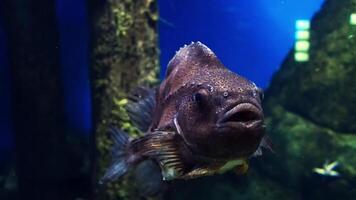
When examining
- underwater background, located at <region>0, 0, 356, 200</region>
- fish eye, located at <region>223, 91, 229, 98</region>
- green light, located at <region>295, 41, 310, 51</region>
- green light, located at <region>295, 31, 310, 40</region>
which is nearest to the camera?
fish eye, located at <region>223, 91, 229, 98</region>

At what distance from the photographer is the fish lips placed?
6.29ft

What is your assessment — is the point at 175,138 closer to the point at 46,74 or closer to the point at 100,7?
the point at 100,7

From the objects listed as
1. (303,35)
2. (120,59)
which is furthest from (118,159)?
(303,35)

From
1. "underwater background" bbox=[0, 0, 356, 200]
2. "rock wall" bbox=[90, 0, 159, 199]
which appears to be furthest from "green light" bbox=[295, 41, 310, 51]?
"rock wall" bbox=[90, 0, 159, 199]

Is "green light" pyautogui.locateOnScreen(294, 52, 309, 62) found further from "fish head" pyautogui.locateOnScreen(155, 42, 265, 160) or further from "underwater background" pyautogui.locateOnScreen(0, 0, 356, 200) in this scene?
"fish head" pyautogui.locateOnScreen(155, 42, 265, 160)

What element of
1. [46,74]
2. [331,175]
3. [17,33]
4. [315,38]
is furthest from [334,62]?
[17,33]

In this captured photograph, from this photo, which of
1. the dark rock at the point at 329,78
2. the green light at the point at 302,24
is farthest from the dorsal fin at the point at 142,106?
the green light at the point at 302,24

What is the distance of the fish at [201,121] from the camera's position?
1.96 meters

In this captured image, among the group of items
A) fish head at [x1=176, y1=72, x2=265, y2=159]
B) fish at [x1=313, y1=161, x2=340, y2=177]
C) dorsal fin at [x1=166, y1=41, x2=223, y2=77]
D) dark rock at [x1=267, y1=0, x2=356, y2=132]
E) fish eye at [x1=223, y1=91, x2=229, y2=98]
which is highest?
dorsal fin at [x1=166, y1=41, x2=223, y2=77]

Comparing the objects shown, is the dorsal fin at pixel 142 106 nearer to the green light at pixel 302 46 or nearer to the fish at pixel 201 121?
the fish at pixel 201 121

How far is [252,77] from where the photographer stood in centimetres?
946

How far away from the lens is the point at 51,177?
8.24 meters

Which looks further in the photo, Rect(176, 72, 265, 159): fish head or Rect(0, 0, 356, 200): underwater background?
Rect(0, 0, 356, 200): underwater background

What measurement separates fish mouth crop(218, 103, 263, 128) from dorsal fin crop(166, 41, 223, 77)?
0.48m
